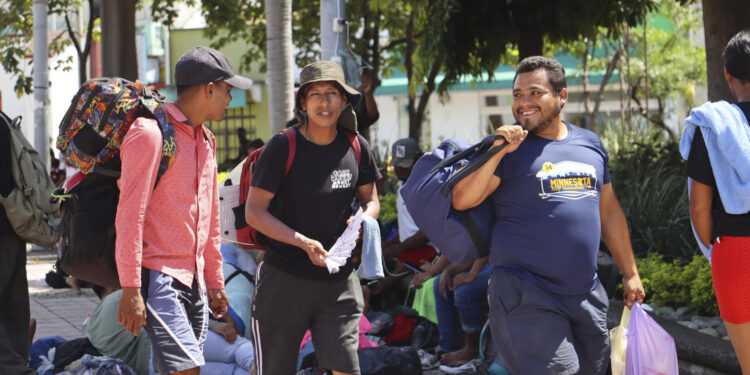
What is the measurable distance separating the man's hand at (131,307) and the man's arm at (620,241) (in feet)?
6.89

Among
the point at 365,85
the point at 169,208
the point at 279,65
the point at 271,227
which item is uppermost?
the point at 279,65

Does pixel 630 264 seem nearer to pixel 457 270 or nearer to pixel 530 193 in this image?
pixel 530 193

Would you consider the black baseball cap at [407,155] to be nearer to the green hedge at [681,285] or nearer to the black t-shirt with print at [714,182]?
the green hedge at [681,285]

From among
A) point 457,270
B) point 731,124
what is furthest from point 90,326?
point 731,124

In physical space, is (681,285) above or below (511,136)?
below

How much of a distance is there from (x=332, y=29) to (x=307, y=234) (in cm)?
367

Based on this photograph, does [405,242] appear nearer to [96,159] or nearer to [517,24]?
[517,24]

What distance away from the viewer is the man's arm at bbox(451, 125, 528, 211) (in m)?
3.69

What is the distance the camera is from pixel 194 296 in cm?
402

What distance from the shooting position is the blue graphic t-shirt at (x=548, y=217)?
3830 millimetres

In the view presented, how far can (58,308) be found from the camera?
9977 mm

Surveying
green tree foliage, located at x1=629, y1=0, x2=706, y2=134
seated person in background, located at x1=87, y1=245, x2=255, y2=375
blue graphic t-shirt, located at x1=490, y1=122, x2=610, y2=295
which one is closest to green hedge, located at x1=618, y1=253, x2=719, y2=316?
blue graphic t-shirt, located at x1=490, y1=122, x2=610, y2=295

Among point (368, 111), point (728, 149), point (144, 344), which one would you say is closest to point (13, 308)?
point (144, 344)

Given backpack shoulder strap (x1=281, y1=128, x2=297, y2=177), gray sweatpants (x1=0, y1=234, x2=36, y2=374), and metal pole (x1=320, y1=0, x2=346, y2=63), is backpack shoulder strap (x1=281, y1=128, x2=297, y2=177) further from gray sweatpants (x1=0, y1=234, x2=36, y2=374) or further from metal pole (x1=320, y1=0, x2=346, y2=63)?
metal pole (x1=320, y1=0, x2=346, y2=63)
